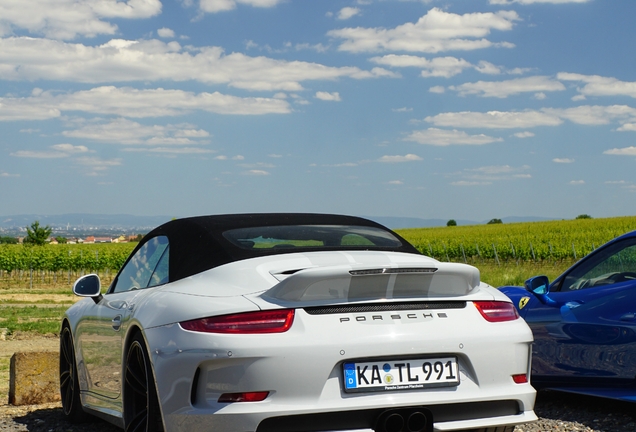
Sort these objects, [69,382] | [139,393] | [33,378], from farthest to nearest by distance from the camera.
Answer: [33,378]
[69,382]
[139,393]

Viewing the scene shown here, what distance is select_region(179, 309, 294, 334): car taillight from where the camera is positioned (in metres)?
3.78

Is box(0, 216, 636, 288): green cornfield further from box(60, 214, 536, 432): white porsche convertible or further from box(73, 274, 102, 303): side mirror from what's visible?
box(60, 214, 536, 432): white porsche convertible

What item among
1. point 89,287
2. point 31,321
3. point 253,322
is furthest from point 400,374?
point 31,321

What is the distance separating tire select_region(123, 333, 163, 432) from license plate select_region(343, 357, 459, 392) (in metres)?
1.08

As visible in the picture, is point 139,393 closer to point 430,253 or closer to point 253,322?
point 253,322

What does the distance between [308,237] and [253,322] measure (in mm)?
1406

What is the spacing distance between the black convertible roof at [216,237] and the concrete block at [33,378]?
253 centimetres

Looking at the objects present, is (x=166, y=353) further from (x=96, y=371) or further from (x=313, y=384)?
(x=96, y=371)

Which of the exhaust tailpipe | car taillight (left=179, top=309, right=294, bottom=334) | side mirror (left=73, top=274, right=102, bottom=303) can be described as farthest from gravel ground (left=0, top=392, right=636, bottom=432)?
car taillight (left=179, top=309, right=294, bottom=334)

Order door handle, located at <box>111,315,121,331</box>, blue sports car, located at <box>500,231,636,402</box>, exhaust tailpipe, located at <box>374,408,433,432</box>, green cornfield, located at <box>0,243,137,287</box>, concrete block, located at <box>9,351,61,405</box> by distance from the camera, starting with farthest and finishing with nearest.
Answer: green cornfield, located at <box>0,243,137,287</box>, concrete block, located at <box>9,351,61,405</box>, blue sports car, located at <box>500,231,636,402</box>, door handle, located at <box>111,315,121,331</box>, exhaust tailpipe, located at <box>374,408,433,432</box>

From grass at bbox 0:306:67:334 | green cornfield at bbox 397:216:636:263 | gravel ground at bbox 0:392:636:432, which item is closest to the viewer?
gravel ground at bbox 0:392:636:432

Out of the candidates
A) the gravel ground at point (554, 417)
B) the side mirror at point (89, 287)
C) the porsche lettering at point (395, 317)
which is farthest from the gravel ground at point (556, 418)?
the porsche lettering at point (395, 317)

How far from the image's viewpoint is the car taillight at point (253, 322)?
378 centimetres

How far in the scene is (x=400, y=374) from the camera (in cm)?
385
